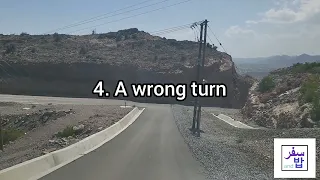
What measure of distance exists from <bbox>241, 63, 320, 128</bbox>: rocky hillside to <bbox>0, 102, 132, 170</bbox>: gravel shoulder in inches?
519

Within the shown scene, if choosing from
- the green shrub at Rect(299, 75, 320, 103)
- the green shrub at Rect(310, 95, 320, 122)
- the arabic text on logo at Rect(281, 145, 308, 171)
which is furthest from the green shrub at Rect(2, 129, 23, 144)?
the arabic text on logo at Rect(281, 145, 308, 171)

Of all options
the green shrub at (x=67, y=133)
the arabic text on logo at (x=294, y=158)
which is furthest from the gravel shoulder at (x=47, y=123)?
the arabic text on logo at (x=294, y=158)

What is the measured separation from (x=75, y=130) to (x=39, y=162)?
16.0m

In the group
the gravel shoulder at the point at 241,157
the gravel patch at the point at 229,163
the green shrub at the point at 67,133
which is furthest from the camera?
the green shrub at the point at 67,133

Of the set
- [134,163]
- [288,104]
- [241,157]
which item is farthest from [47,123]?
[288,104]

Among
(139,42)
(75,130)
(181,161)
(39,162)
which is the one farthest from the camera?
(139,42)

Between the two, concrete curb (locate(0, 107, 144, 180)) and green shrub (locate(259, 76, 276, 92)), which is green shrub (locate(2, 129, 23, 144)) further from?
green shrub (locate(259, 76, 276, 92))

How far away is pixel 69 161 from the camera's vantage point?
1384cm

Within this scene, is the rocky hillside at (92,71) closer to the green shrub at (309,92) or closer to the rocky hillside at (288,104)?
the rocky hillside at (288,104)

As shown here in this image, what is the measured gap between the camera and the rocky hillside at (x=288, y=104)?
32.2m

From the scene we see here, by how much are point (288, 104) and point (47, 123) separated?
21.9 m

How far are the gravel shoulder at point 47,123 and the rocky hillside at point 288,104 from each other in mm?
13190

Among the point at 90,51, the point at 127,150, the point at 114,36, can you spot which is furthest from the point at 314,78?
the point at 114,36

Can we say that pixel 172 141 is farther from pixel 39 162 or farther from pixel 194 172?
pixel 39 162
